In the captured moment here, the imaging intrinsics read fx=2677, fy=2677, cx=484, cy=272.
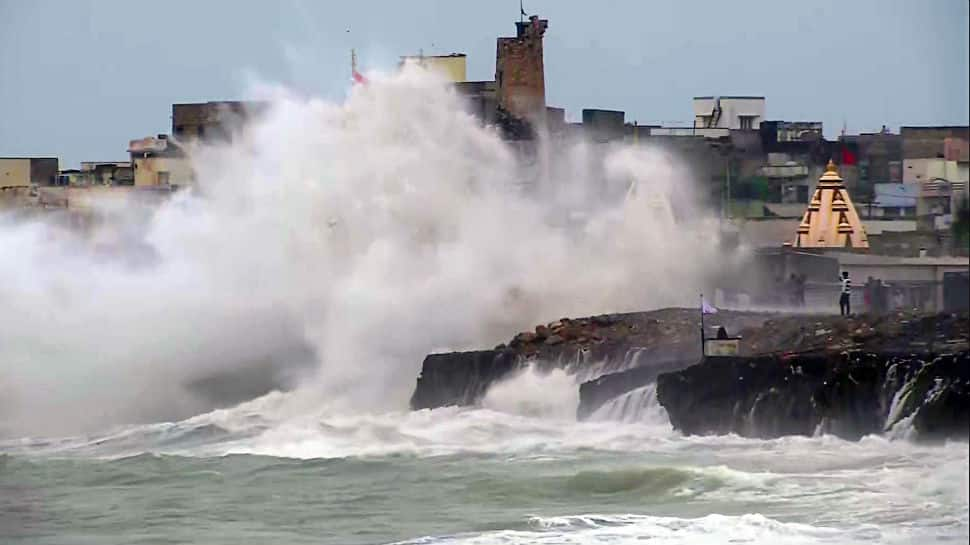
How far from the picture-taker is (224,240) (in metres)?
25.9

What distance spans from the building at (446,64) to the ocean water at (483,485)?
636 centimetres

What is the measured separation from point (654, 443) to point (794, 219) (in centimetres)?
766

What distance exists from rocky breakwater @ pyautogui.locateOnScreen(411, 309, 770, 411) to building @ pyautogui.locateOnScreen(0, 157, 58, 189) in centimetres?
680

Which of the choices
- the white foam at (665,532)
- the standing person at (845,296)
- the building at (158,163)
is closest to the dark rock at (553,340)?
the standing person at (845,296)

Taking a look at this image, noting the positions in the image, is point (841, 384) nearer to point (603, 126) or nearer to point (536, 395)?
point (536, 395)

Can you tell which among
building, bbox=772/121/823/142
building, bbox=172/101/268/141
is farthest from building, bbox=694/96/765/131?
building, bbox=172/101/268/141

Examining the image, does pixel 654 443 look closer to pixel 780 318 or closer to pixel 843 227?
pixel 780 318

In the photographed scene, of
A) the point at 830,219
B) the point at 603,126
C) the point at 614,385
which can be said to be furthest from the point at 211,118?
the point at 614,385

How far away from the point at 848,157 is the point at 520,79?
3.99m

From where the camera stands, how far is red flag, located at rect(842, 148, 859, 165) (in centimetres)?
2542

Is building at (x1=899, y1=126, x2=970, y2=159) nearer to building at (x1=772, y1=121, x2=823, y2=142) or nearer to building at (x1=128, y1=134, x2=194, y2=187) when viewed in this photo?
building at (x1=772, y1=121, x2=823, y2=142)

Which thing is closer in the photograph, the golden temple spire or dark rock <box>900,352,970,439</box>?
dark rock <box>900,352,970,439</box>

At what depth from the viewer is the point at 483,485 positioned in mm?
16188

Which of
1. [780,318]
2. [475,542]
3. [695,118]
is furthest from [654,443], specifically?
[695,118]
